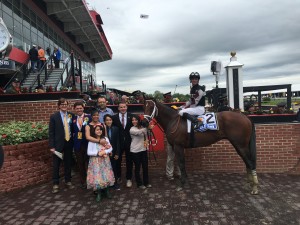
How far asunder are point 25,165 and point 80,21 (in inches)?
921

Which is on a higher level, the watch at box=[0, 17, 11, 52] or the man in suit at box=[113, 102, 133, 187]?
the watch at box=[0, 17, 11, 52]

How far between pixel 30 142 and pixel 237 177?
5033 millimetres

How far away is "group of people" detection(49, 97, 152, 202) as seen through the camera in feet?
16.5

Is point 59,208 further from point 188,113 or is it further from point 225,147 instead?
point 225,147

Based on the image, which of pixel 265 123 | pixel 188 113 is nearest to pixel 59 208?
pixel 188 113

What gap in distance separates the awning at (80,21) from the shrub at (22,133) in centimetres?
1820

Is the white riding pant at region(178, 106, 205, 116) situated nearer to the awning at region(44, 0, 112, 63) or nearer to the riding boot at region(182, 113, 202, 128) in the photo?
the riding boot at region(182, 113, 202, 128)

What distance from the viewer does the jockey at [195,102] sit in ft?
18.5

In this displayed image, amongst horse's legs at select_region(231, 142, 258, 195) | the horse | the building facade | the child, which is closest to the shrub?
the child

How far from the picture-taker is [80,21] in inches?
1031

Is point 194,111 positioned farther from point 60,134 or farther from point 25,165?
point 25,165

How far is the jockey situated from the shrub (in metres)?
3.45

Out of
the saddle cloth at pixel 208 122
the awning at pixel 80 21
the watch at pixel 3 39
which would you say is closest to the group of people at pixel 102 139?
the saddle cloth at pixel 208 122

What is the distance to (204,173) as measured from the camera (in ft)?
22.0
